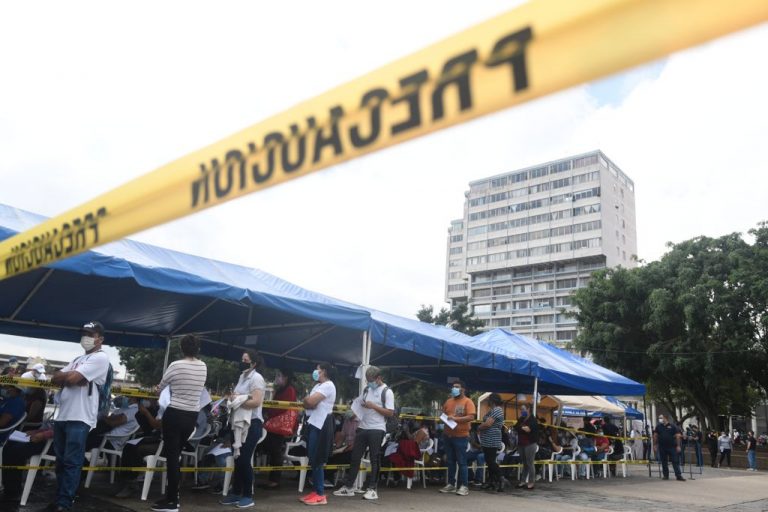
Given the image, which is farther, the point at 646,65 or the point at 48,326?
the point at 48,326

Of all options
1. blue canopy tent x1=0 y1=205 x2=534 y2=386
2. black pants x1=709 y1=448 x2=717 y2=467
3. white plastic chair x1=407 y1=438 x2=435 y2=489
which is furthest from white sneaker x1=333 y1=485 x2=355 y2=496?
black pants x1=709 y1=448 x2=717 y2=467

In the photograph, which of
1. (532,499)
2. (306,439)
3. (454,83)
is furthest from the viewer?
(532,499)

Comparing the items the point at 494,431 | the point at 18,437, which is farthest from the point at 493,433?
the point at 18,437

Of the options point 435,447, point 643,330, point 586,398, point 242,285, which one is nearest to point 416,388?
point 643,330

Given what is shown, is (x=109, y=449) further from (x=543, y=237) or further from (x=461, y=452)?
(x=543, y=237)

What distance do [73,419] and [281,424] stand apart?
10.2ft

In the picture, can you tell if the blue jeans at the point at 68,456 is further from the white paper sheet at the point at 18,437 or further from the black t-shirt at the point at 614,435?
the black t-shirt at the point at 614,435

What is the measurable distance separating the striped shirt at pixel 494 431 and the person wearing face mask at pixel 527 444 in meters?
1.16

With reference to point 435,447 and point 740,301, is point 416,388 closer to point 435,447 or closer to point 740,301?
point 740,301

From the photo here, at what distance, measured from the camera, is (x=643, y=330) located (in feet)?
108

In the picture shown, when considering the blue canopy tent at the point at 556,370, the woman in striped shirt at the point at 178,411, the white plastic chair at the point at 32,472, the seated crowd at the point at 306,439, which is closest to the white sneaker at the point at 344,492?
the seated crowd at the point at 306,439

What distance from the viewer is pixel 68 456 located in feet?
17.0

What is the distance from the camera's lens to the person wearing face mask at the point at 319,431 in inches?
272

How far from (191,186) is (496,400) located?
817 cm
